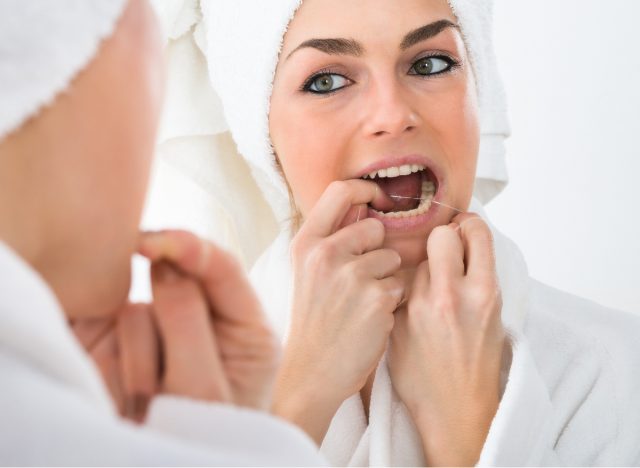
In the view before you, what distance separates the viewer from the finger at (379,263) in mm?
1256

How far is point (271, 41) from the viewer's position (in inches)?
53.4

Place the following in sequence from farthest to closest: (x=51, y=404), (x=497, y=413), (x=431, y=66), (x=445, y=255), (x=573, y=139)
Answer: (x=573, y=139) < (x=431, y=66) < (x=445, y=255) < (x=497, y=413) < (x=51, y=404)

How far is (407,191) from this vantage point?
1.37 metres

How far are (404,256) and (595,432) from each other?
40 centimetres

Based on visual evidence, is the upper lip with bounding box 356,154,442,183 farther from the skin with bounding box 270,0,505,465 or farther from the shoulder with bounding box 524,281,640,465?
the shoulder with bounding box 524,281,640,465

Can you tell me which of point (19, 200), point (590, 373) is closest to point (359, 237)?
point (590, 373)

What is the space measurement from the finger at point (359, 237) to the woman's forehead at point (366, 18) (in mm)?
276

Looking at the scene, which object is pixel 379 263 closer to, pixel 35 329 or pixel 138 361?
pixel 138 361

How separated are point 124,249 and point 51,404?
145 mm

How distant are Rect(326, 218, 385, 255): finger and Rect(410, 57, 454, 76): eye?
0.82 feet

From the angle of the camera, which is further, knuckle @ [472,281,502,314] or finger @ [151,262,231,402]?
knuckle @ [472,281,502,314]

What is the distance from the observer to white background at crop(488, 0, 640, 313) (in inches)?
79.4

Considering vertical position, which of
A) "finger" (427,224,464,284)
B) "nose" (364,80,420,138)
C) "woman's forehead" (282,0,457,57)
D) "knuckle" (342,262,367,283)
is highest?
"woman's forehead" (282,0,457,57)

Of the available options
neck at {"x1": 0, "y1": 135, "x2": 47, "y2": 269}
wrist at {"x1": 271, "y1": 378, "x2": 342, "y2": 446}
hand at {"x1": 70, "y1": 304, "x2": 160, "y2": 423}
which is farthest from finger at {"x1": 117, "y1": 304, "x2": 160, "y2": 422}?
wrist at {"x1": 271, "y1": 378, "x2": 342, "y2": 446}
